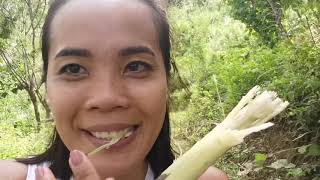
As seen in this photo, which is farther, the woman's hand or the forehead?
the forehead

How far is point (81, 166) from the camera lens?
59 centimetres

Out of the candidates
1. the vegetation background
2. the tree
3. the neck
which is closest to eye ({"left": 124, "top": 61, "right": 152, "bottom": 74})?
the neck

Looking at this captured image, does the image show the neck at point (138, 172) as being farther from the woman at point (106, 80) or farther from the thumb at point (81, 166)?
the thumb at point (81, 166)

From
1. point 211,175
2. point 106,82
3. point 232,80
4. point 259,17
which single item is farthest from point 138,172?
point 259,17

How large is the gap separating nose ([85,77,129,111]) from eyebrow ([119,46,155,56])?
5 centimetres

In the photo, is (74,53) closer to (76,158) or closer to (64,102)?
(64,102)

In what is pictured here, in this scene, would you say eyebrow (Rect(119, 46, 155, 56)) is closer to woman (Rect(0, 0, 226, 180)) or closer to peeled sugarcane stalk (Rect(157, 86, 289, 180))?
woman (Rect(0, 0, 226, 180))

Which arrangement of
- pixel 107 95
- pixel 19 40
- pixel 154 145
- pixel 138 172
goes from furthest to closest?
pixel 19 40
pixel 154 145
pixel 138 172
pixel 107 95

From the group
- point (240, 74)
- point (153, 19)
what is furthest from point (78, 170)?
point (240, 74)

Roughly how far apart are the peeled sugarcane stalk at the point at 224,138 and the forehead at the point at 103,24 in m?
0.22

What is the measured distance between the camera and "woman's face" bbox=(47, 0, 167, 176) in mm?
784

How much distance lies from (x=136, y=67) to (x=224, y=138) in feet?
0.69

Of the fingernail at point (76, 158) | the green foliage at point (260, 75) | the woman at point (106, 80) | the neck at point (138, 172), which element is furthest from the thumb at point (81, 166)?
the green foliage at point (260, 75)

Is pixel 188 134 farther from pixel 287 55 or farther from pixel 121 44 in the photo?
pixel 121 44
